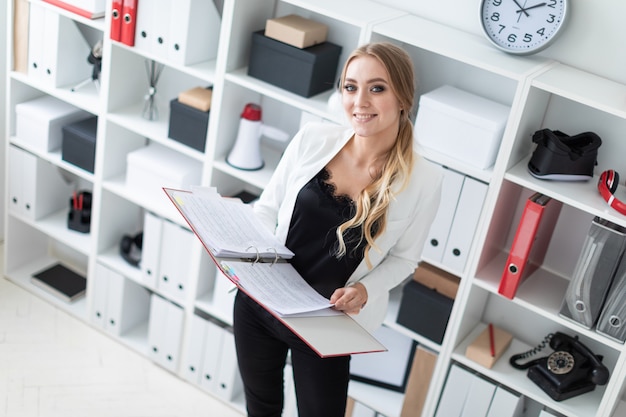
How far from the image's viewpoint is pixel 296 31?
278cm

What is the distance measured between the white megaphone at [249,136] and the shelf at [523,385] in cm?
101

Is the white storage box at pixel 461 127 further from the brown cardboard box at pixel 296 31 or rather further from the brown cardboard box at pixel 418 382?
the brown cardboard box at pixel 418 382

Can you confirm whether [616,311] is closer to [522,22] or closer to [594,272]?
[594,272]

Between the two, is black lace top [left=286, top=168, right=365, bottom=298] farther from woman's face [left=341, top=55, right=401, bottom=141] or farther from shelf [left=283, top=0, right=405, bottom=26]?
shelf [left=283, top=0, right=405, bottom=26]

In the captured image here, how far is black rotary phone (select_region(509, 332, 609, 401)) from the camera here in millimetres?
2629

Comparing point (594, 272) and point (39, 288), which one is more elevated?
point (594, 272)

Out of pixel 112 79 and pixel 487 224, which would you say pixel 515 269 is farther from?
pixel 112 79

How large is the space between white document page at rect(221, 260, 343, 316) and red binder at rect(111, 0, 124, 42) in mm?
1280

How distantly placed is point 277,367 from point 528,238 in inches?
34.4

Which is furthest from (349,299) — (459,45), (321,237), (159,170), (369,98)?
(159,170)

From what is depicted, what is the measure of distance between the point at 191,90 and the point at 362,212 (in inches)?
46.7

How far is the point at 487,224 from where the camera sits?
2545mm

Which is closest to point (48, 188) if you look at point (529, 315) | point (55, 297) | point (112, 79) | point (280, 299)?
point (55, 297)

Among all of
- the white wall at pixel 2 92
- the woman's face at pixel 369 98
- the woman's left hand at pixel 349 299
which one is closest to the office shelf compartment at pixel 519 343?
the woman's left hand at pixel 349 299
